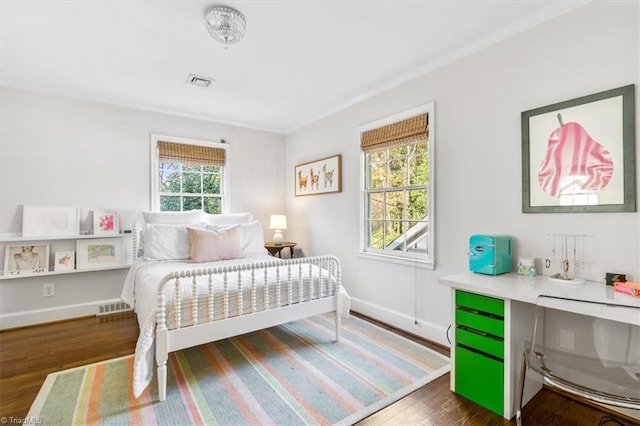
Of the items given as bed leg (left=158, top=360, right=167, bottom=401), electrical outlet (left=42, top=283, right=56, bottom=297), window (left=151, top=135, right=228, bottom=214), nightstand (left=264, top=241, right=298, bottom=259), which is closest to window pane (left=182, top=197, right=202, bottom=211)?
window (left=151, top=135, right=228, bottom=214)

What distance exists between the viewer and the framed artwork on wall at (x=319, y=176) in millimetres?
3696

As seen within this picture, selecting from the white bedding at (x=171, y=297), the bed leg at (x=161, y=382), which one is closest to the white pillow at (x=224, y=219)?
the white bedding at (x=171, y=297)

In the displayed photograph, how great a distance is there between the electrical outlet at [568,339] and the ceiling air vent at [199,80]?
348cm

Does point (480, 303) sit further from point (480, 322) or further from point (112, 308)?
point (112, 308)

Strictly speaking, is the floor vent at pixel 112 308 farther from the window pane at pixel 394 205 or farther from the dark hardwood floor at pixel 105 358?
the window pane at pixel 394 205

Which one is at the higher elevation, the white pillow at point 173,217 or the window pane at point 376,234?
the white pillow at point 173,217

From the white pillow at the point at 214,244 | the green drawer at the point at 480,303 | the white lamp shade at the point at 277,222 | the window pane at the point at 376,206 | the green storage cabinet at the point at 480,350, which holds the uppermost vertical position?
the window pane at the point at 376,206

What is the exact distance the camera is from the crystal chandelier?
192cm

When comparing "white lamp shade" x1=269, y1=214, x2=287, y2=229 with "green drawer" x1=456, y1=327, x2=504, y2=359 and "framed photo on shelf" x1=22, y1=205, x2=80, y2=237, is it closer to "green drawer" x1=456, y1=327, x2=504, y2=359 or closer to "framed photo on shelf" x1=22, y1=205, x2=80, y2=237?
"framed photo on shelf" x1=22, y1=205, x2=80, y2=237

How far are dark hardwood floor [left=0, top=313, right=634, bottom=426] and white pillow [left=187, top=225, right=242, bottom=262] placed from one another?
3.13 ft

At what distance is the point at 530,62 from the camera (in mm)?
2061


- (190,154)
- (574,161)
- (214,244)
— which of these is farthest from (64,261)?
(574,161)

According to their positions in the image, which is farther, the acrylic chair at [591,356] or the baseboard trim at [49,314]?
the baseboard trim at [49,314]

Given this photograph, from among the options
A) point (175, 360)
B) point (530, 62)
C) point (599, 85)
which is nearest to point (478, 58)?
point (530, 62)
